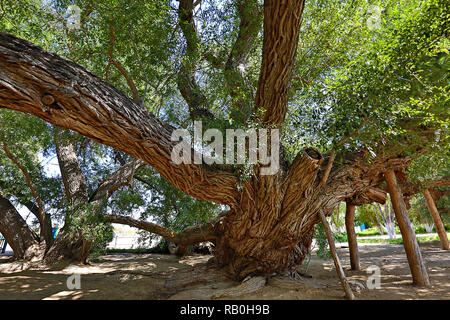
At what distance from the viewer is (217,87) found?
18.6 ft

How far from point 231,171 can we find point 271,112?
1.19 meters

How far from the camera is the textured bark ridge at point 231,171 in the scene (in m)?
2.71

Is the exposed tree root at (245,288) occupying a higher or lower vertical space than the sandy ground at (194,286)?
higher

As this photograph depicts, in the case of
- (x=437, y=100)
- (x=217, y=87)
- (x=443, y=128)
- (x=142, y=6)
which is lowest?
(x=443, y=128)

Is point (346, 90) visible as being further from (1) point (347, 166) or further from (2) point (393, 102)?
(1) point (347, 166)

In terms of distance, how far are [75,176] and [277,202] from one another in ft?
22.6

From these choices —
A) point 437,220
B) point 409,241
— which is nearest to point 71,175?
point 409,241

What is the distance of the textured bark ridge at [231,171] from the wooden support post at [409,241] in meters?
0.36

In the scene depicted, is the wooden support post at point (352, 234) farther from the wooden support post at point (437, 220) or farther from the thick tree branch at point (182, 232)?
the wooden support post at point (437, 220)

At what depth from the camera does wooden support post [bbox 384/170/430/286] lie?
457cm

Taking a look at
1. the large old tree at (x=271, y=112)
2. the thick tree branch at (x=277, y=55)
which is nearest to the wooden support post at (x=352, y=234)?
the large old tree at (x=271, y=112)

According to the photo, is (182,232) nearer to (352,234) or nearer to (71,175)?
(71,175)

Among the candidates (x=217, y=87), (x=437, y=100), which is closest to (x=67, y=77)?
(x=217, y=87)

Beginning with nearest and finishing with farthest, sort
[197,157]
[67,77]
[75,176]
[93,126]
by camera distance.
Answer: [67,77] < [93,126] < [197,157] < [75,176]
